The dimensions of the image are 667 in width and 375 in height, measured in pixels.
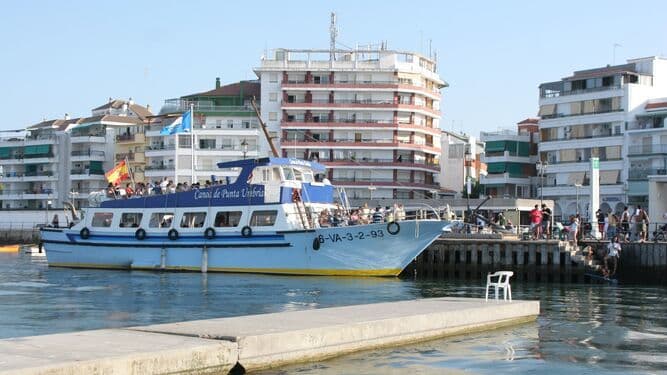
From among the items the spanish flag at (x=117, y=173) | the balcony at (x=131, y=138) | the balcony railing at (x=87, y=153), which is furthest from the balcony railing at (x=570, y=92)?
the balcony railing at (x=87, y=153)

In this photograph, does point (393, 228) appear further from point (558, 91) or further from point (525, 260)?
point (558, 91)

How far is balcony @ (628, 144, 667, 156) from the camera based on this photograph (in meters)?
78.2

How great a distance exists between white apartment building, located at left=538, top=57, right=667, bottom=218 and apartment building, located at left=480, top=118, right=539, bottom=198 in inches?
171

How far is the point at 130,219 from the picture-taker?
159 feet

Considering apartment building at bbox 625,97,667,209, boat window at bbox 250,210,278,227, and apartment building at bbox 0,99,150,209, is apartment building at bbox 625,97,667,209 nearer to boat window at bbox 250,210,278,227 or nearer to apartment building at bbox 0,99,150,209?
boat window at bbox 250,210,278,227

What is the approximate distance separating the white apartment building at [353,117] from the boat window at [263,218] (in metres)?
49.1

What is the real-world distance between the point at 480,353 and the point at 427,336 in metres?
1.60

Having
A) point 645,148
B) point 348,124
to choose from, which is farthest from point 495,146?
point 645,148

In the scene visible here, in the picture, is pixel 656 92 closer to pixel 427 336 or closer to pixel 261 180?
pixel 261 180

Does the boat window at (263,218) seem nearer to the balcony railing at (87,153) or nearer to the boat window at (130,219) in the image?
the boat window at (130,219)

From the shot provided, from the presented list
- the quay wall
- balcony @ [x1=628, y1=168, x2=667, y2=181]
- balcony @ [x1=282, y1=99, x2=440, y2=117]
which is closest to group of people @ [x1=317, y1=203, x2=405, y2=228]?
the quay wall

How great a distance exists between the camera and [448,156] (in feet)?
357

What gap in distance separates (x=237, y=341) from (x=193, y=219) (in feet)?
104

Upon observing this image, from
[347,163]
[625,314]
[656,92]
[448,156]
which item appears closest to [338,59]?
[347,163]
